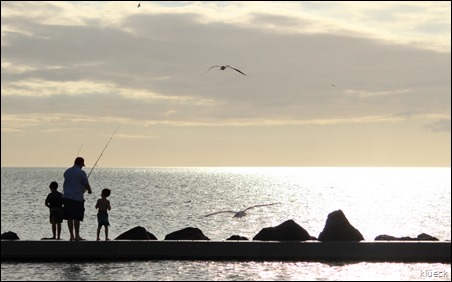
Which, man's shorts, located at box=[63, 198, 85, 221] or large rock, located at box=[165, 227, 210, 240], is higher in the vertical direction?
man's shorts, located at box=[63, 198, 85, 221]

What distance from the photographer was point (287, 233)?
2156cm

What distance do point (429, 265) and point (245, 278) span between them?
4.48 m

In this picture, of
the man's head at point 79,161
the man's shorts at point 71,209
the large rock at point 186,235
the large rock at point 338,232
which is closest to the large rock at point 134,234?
the large rock at point 186,235

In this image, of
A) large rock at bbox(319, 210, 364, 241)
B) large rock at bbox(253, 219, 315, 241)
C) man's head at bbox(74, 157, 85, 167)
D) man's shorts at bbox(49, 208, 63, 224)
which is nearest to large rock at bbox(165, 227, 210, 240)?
large rock at bbox(253, 219, 315, 241)

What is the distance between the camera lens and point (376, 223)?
81875 mm

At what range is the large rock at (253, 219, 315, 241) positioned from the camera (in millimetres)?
21469

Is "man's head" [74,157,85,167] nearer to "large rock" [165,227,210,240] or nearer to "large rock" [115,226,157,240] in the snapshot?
"large rock" [115,226,157,240]

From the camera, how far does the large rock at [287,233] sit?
2147cm

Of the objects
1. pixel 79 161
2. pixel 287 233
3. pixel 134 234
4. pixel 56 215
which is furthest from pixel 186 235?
pixel 79 161

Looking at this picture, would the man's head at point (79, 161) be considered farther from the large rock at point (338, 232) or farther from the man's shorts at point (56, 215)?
the large rock at point (338, 232)

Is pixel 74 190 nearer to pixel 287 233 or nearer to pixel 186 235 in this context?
pixel 186 235

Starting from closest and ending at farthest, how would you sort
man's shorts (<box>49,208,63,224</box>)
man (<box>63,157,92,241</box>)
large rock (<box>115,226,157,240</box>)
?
man (<box>63,157,92,241</box>), man's shorts (<box>49,208,63,224</box>), large rock (<box>115,226,157,240</box>)

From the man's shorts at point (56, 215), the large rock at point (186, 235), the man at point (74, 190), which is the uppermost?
the man at point (74, 190)

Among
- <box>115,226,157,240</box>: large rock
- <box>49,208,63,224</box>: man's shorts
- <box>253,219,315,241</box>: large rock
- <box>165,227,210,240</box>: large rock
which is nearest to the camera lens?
<box>49,208,63,224</box>: man's shorts
